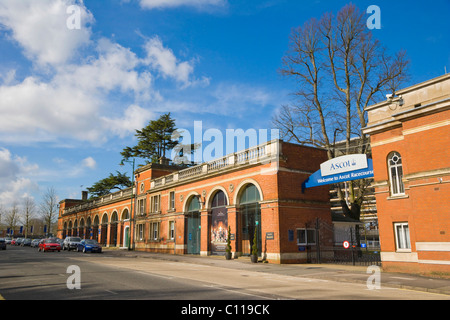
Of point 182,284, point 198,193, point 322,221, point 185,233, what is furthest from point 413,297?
point 185,233

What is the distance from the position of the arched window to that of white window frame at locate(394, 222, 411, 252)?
5.27ft

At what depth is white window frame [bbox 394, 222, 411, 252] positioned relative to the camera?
17.0 metres

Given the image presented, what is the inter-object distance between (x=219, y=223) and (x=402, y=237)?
49.4 feet

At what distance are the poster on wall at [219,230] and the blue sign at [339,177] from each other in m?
7.19

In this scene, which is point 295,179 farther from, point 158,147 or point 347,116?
point 158,147

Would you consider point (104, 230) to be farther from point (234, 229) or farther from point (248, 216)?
point (248, 216)

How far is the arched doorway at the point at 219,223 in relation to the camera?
1114 inches

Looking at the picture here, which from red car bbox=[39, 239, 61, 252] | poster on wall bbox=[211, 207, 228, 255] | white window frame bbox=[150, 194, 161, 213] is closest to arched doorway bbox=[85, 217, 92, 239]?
red car bbox=[39, 239, 61, 252]

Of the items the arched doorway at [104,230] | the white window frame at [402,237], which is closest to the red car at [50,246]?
the arched doorway at [104,230]

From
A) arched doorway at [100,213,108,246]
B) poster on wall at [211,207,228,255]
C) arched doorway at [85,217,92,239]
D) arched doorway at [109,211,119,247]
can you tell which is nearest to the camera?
poster on wall at [211,207,228,255]

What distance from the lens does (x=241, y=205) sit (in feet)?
88.6

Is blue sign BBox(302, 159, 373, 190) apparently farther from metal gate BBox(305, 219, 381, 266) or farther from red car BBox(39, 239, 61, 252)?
red car BBox(39, 239, 61, 252)

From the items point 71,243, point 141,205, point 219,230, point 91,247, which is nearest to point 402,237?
point 219,230

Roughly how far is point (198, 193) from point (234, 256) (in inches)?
296
